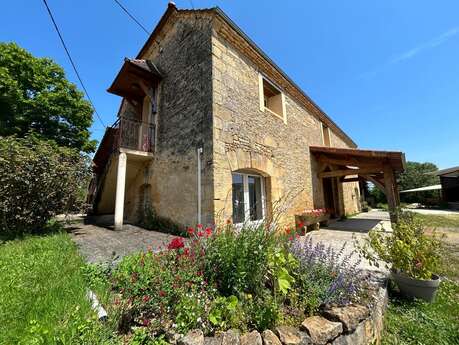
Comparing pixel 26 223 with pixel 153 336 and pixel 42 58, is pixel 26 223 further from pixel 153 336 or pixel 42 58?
pixel 42 58

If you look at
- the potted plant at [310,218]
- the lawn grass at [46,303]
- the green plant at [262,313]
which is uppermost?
the potted plant at [310,218]

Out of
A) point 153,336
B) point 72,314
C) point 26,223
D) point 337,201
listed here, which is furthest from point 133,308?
point 337,201

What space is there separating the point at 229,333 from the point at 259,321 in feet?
1.06

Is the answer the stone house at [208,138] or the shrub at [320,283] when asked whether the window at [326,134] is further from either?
the shrub at [320,283]

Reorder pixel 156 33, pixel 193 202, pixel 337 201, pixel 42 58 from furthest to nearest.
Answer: pixel 42 58, pixel 337 201, pixel 156 33, pixel 193 202

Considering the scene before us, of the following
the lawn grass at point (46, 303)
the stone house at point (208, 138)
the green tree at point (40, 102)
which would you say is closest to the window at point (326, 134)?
the stone house at point (208, 138)

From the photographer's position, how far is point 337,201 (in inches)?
447

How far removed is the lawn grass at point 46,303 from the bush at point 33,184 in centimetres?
209

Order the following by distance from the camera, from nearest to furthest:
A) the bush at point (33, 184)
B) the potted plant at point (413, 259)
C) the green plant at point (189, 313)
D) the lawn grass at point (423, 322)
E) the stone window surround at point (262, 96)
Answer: the green plant at point (189, 313)
the lawn grass at point (423, 322)
the potted plant at point (413, 259)
the bush at point (33, 184)
the stone window surround at point (262, 96)

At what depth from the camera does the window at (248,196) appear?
219 inches

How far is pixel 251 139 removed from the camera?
598 cm

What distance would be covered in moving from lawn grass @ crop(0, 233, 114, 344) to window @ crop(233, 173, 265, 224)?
142 inches

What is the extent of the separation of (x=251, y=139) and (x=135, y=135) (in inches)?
155

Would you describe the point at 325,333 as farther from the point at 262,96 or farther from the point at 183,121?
the point at 262,96
